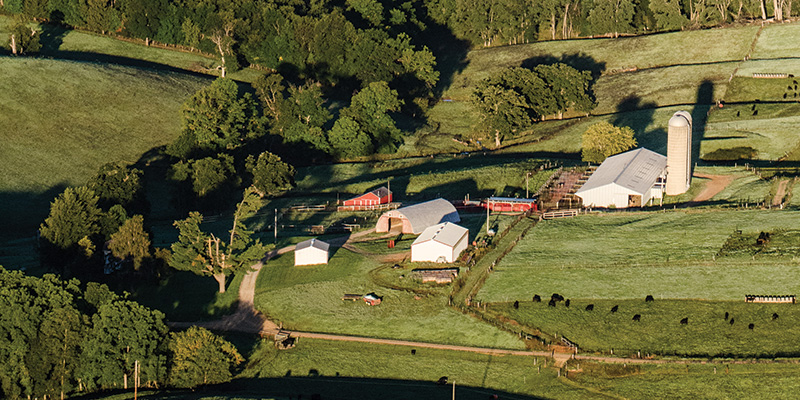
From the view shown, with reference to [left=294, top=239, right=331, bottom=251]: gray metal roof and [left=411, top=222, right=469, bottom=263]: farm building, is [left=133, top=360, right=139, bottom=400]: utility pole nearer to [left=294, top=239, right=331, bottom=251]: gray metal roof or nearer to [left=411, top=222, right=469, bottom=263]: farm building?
[left=294, top=239, right=331, bottom=251]: gray metal roof

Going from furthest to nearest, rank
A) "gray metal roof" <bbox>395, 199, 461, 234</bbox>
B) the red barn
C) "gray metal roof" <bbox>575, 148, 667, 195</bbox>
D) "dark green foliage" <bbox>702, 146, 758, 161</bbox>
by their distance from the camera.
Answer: "dark green foliage" <bbox>702, 146, 758, 161</bbox>
the red barn
"gray metal roof" <bbox>575, 148, 667, 195</bbox>
"gray metal roof" <bbox>395, 199, 461, 234</bbox>

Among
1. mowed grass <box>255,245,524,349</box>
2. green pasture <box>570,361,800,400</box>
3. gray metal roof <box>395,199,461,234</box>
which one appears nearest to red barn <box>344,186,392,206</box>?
gray metal roof <box>395,199,461,234</box>

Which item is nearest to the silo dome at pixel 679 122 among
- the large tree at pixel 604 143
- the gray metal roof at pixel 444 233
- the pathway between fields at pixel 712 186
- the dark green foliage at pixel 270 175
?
the pathway between fields at pixel 712 186

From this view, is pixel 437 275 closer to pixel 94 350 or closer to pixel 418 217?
pixel 418 217

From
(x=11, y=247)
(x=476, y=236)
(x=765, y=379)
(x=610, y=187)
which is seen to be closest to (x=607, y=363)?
(x=765, y=379)

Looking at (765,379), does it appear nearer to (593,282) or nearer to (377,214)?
(593,282)

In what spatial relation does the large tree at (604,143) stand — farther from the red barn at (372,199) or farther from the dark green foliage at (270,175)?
the dark green foliage at (270,175)
